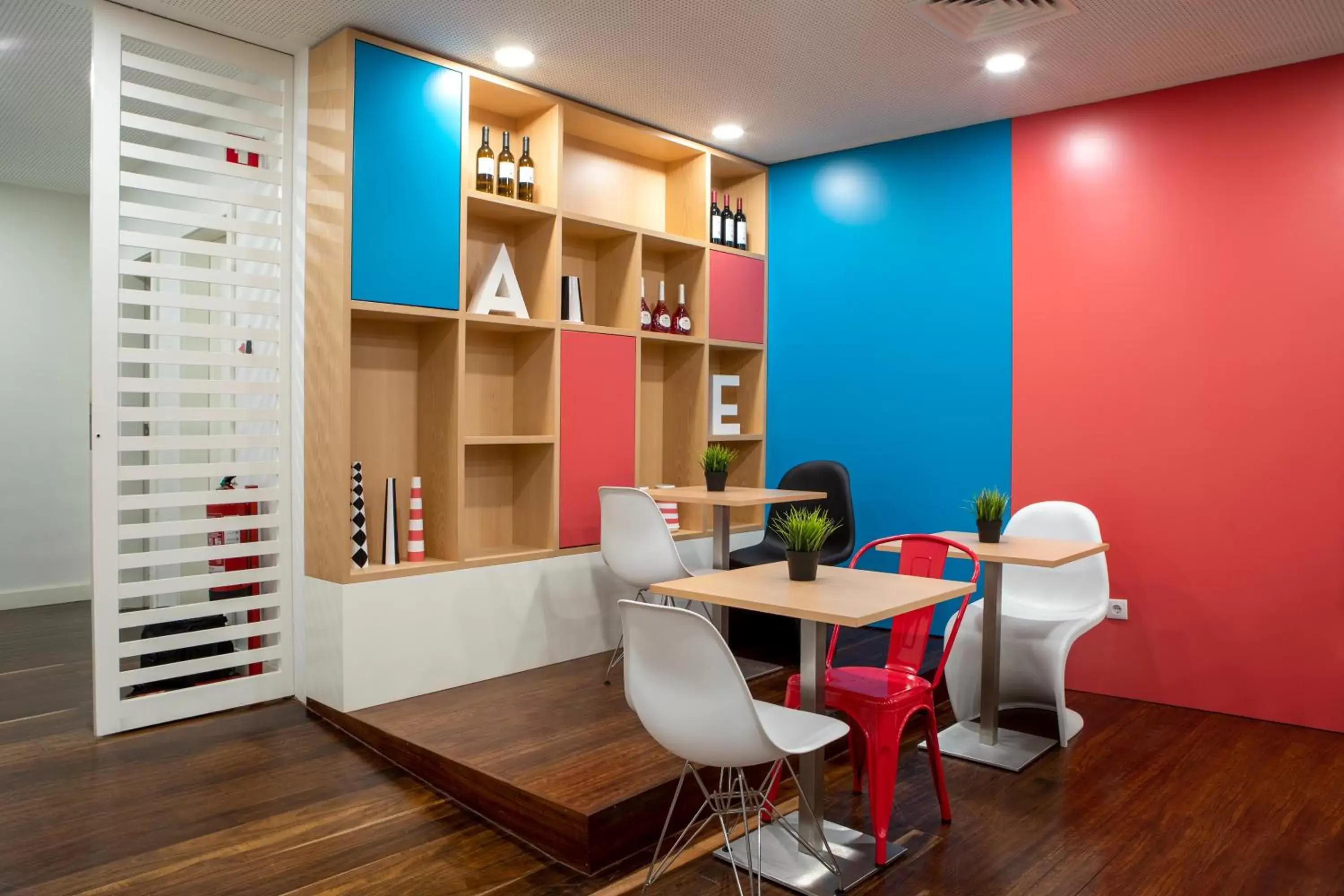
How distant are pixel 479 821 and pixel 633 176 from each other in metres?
3.58

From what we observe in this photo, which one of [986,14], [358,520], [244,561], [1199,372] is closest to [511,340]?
[358,520]

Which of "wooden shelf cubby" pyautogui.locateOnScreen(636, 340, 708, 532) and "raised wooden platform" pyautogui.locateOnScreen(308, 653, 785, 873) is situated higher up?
"wooden shelf cubby" pyautogui.locateOnScreen(636, 340, 708, 532)

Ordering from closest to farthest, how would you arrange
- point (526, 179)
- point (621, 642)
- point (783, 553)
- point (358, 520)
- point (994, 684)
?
point (994, 684) → point (358, 520) → point (526, 179) → point (621, 642) → point (783, 553)

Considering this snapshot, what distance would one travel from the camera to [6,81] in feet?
14.5

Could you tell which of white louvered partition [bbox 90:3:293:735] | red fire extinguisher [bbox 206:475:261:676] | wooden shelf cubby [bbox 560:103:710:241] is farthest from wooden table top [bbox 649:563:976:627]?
wooden shelf cubby [bbox 560:103:710:241]

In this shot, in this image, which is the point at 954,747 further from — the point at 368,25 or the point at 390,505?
the point at 368,25

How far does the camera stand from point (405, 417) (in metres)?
4.19

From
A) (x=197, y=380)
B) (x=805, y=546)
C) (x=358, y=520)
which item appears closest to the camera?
(x=805, y=546)

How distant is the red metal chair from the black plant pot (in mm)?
273

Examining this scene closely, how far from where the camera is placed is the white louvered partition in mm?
3488

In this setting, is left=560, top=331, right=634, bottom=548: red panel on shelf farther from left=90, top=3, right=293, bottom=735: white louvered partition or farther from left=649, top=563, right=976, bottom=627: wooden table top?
left=649, top=563, right=976, bottom=627: wooden table top

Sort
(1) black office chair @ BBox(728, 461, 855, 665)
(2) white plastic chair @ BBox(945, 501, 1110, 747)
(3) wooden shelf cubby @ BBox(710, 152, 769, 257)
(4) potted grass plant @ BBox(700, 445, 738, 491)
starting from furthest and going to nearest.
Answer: (3) wooden shelf cubby @ BBox(710, 152, 769, 257)
(1) black office chair @ BBox(728, 461, 855, 665)
(4) potted grass plant @ BBox(700, 445, 738, 491)
(2) white plastic chair @ BBox(945, 501, 1110, 747)

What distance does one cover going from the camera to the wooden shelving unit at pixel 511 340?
3.75 metres

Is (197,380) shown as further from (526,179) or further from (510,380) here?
(526,179)
